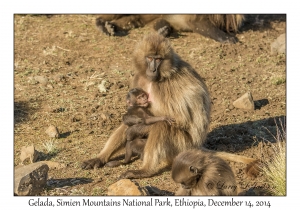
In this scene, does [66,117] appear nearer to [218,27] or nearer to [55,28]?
[55,28]

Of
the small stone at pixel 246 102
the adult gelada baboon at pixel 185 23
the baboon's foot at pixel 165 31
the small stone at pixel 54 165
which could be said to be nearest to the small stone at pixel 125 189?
the small stone at pixel 54 165

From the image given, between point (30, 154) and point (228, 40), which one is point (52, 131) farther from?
point (228, 40)

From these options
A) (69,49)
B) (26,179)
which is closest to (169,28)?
(69,49)

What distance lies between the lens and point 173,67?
21.5 feet

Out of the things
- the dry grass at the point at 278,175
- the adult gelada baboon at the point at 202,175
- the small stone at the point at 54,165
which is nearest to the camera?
the adult gelada baboon at the point at 202,175

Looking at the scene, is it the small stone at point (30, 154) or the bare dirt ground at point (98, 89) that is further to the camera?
the bare dirt ground at point (98, 89)

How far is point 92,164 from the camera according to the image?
688 cm

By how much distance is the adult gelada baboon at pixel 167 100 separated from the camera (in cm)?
648

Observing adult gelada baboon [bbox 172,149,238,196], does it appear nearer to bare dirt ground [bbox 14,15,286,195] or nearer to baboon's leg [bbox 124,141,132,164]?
bare dirt ground [bbox 14,15,286,195]

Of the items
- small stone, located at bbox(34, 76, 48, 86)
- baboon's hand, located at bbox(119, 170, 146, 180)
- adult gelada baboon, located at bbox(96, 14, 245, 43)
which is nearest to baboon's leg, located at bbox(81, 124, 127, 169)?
baboon's hand, located at bbox(119, 170, 146, 180)

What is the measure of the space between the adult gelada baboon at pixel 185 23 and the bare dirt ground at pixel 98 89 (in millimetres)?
148

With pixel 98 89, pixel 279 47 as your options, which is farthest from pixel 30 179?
pixel 279 47

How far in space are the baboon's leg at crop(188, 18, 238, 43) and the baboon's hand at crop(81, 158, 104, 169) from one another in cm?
478

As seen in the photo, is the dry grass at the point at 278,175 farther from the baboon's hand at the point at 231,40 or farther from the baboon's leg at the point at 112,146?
the baboon's hand at the point at 231,40
